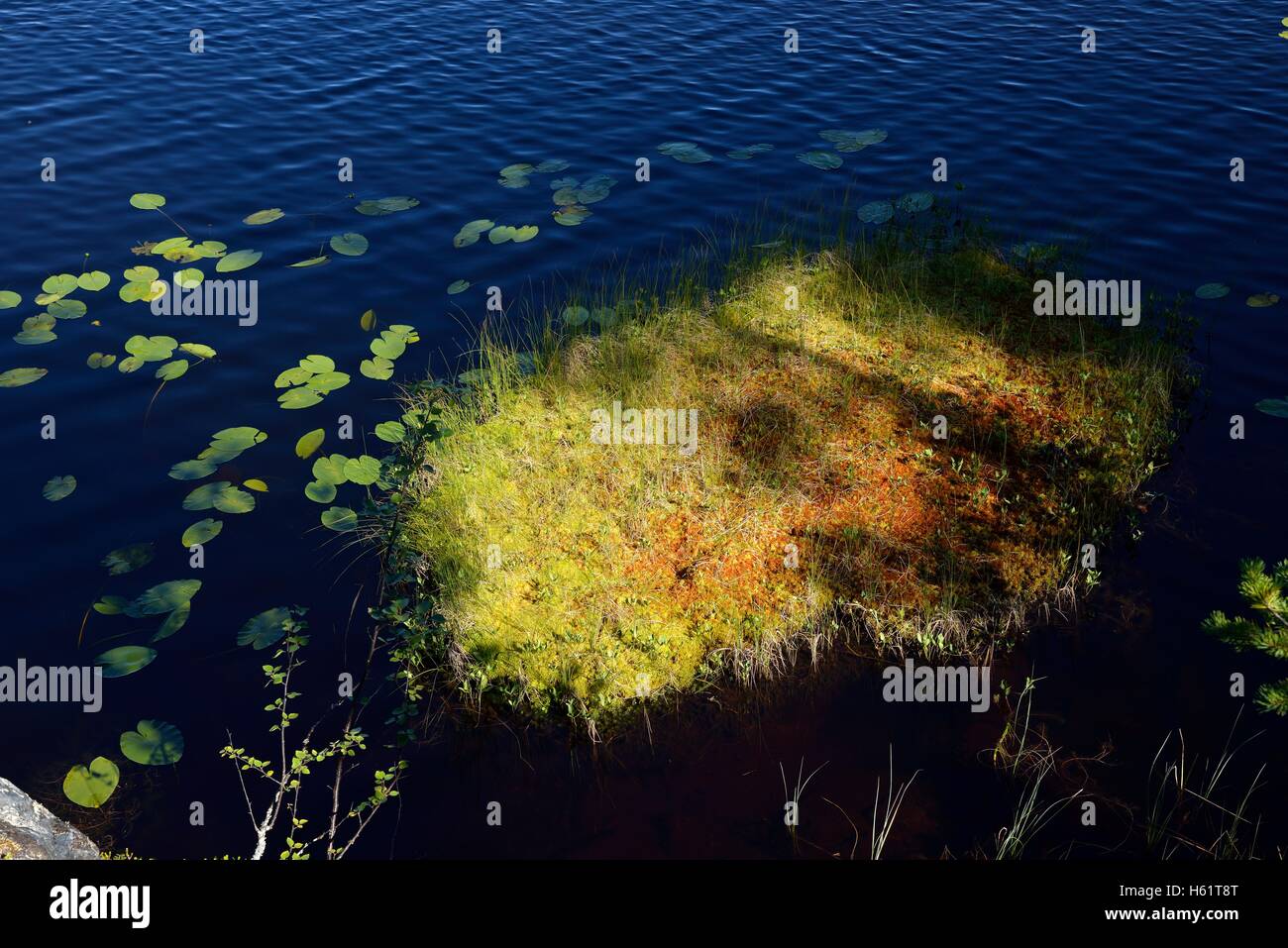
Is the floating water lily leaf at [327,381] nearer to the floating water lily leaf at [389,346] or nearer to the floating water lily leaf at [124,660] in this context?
the floating water lily leaf at [389,346]

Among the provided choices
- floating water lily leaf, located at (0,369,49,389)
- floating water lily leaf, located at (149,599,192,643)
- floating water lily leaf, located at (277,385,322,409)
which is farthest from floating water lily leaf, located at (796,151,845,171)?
floating water lily leaf, located at (149,599,192,643)

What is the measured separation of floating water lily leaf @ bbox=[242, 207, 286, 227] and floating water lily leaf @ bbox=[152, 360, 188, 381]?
9.54 feet

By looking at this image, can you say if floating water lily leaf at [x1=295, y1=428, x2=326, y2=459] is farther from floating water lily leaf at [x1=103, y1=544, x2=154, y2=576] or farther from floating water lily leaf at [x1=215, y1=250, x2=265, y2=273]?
floating water lily leaf at [x1=215, y1=250, x2=265, y2=273]

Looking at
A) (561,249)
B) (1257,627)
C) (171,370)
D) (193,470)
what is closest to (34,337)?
(171,370)

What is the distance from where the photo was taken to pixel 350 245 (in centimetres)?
1152

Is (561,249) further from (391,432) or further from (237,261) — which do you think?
(391,432)

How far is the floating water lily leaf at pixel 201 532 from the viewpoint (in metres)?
7.77

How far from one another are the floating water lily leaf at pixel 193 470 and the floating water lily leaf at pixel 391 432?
1.36 m

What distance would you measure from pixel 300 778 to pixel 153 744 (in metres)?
1.00

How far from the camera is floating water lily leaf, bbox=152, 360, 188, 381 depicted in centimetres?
955
